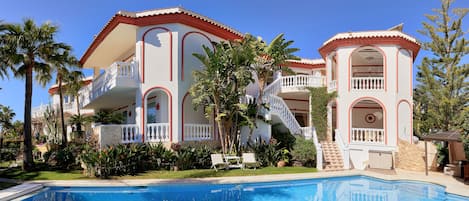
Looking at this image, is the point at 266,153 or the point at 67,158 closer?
the point at 67,158

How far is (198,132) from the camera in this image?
15.9m

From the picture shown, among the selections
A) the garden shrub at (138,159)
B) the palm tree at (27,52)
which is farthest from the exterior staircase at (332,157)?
the palm tree at (27,52)

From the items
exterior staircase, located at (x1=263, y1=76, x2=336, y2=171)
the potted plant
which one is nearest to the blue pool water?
the potted plant

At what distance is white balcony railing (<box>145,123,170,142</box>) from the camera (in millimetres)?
14993

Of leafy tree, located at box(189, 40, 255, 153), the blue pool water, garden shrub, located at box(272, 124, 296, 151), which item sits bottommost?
the blue pool water

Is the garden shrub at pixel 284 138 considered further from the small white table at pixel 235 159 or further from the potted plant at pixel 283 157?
the small white table at pixel 235 159

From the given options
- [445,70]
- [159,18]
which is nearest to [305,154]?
[159,18]

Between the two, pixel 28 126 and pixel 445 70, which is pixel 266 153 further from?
pixel 445 70

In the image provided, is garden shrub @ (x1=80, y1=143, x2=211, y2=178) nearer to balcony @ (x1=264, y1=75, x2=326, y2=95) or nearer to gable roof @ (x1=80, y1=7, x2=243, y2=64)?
gable roof @ (x1=80, y1=7, x2=243, y2=64)

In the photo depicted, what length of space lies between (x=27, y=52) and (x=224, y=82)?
396 inches

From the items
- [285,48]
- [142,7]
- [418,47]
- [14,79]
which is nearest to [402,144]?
[418,47]

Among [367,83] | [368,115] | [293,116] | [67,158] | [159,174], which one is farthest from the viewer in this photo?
[368,115]

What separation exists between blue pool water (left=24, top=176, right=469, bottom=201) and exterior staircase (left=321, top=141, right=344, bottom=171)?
3.11m

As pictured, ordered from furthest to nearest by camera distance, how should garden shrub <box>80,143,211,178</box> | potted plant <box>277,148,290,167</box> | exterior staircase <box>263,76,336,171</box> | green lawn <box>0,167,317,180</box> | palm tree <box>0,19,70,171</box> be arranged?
exterior staircase <box>263,76,336,171</box>
potted plant <box>277,148,290,167</box>
palm tree <box>0,19,70,171</box>
green lawn <box>0,167,317,180</box>
garden shrub <box>80,143,211,178</box>
